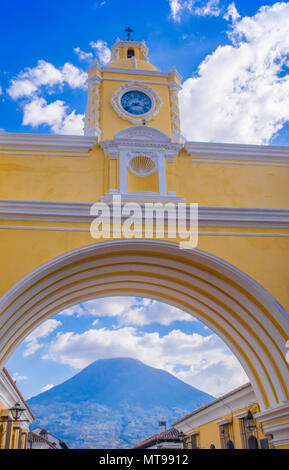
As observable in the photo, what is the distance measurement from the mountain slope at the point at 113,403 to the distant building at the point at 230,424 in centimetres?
6615

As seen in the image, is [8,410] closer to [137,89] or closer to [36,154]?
[36,154]

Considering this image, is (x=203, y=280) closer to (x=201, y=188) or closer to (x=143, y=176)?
(x=201, y=188)

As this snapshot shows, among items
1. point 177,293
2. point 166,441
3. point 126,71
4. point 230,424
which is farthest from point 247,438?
point 126,71

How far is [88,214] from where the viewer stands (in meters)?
6.24

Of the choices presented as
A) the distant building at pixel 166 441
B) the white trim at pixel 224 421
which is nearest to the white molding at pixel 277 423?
the white trim at pixel 224 421

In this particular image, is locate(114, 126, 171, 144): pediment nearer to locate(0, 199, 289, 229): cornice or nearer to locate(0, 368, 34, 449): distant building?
locate(0, 199, 289, 229): cornice

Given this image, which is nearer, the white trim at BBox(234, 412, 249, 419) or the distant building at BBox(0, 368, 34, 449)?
the distant building at BBox(0, 368, 34, 449)

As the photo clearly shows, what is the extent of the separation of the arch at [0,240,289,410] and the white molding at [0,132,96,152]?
177 cm

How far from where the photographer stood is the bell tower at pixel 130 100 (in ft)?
24.7

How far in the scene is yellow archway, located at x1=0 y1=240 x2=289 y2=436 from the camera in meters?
6.03

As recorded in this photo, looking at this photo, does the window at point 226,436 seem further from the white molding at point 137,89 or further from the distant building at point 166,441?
the white molding at point 137,89

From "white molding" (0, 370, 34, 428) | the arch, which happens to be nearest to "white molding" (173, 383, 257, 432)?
the arch
